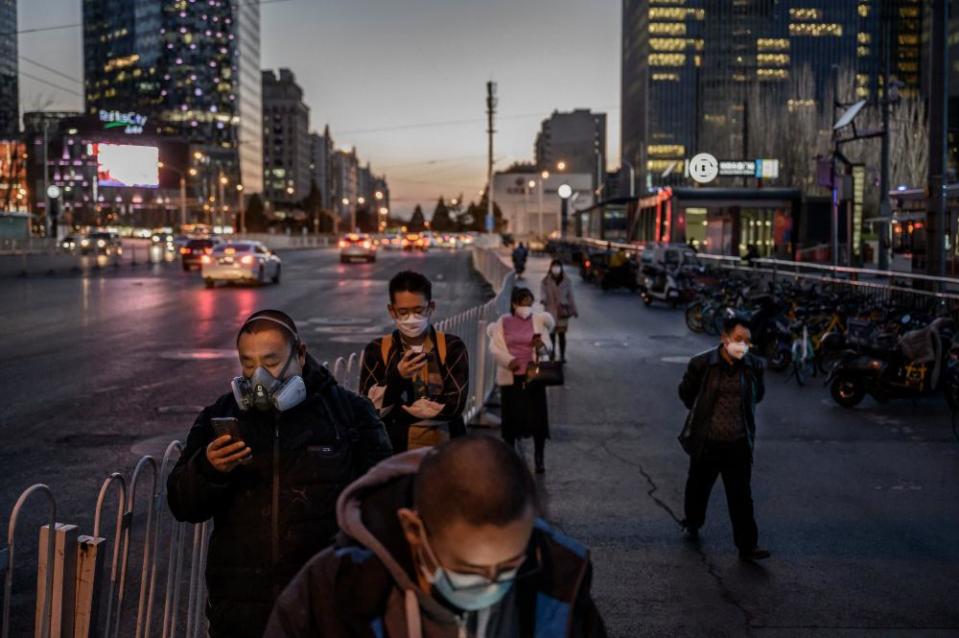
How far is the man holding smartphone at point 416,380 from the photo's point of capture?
5.56 metres

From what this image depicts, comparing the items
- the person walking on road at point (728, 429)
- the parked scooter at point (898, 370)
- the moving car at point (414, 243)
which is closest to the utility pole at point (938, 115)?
the parked scooter at point (898, 370)

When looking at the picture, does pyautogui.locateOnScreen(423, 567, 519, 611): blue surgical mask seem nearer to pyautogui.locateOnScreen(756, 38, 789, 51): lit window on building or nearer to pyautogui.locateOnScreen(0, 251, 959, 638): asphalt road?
pyautogui.locateOnScreen(0, 251, 959, 638): asphalt road

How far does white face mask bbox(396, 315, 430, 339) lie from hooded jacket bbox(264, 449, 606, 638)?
11.1 feet

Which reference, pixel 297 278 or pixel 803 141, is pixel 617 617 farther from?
pixel 803 141

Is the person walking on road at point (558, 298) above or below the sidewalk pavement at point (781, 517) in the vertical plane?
above

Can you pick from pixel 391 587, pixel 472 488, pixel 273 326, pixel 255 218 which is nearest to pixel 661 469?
pixel 273 326

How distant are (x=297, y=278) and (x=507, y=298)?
23.5 m

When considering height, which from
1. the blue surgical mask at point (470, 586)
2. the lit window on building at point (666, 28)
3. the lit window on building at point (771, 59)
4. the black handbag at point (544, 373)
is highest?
the lit window on building at point (666, 28)

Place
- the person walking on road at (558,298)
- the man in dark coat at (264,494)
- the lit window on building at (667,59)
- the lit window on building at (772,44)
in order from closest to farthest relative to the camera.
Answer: the man in dark coat at (264,494) < the person walking on road at (558,298) < the lit window on building at (772,44) < the lit window on building at (667,59)

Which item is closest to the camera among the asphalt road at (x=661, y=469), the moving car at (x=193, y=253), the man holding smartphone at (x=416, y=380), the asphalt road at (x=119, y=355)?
the man holding smartphone at (x=416, y=380)

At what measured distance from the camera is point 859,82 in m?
137

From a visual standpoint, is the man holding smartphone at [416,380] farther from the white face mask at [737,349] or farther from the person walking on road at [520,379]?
the person walking on road at [520,379]

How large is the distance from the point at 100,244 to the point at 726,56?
11715 centimetres

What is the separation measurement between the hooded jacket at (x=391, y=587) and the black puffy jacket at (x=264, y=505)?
3.79 feet
